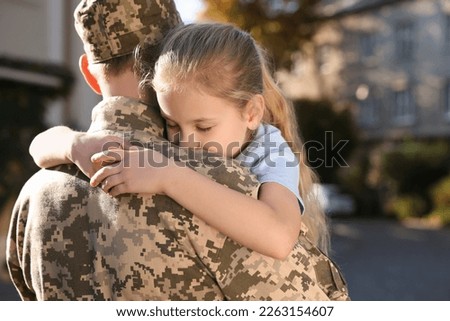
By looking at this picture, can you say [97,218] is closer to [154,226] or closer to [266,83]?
[154,226]

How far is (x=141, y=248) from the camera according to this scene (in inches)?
66.7

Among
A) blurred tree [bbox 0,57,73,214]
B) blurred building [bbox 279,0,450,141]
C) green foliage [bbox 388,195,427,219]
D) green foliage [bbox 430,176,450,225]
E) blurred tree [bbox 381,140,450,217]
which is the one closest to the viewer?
blurred tree [bbox 0,57,73,214]

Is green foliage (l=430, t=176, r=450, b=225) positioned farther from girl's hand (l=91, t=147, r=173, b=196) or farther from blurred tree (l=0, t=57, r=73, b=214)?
girl's hand (l=91, t=147, r=173, b=196)

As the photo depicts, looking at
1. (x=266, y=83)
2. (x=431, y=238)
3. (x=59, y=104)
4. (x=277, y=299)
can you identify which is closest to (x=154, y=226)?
(x=277, y=299)

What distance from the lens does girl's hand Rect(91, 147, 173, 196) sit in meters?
1.70

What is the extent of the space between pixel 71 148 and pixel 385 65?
33184mm

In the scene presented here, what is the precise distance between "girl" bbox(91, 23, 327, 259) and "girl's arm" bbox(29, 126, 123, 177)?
0.06 metres

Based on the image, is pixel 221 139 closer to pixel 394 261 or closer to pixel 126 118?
pixel 126 118

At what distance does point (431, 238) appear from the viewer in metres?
19.4

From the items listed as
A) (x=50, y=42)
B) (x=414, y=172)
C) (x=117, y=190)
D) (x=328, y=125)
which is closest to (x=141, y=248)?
(x=117, y=190)

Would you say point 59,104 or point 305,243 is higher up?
point 305,243

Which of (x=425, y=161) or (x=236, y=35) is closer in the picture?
(x=236, y=35)

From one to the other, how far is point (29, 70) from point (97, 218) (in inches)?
434

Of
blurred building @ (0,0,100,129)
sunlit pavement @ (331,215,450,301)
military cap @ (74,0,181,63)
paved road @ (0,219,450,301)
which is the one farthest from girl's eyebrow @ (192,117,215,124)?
blurred building @ (0,0,100,129)
